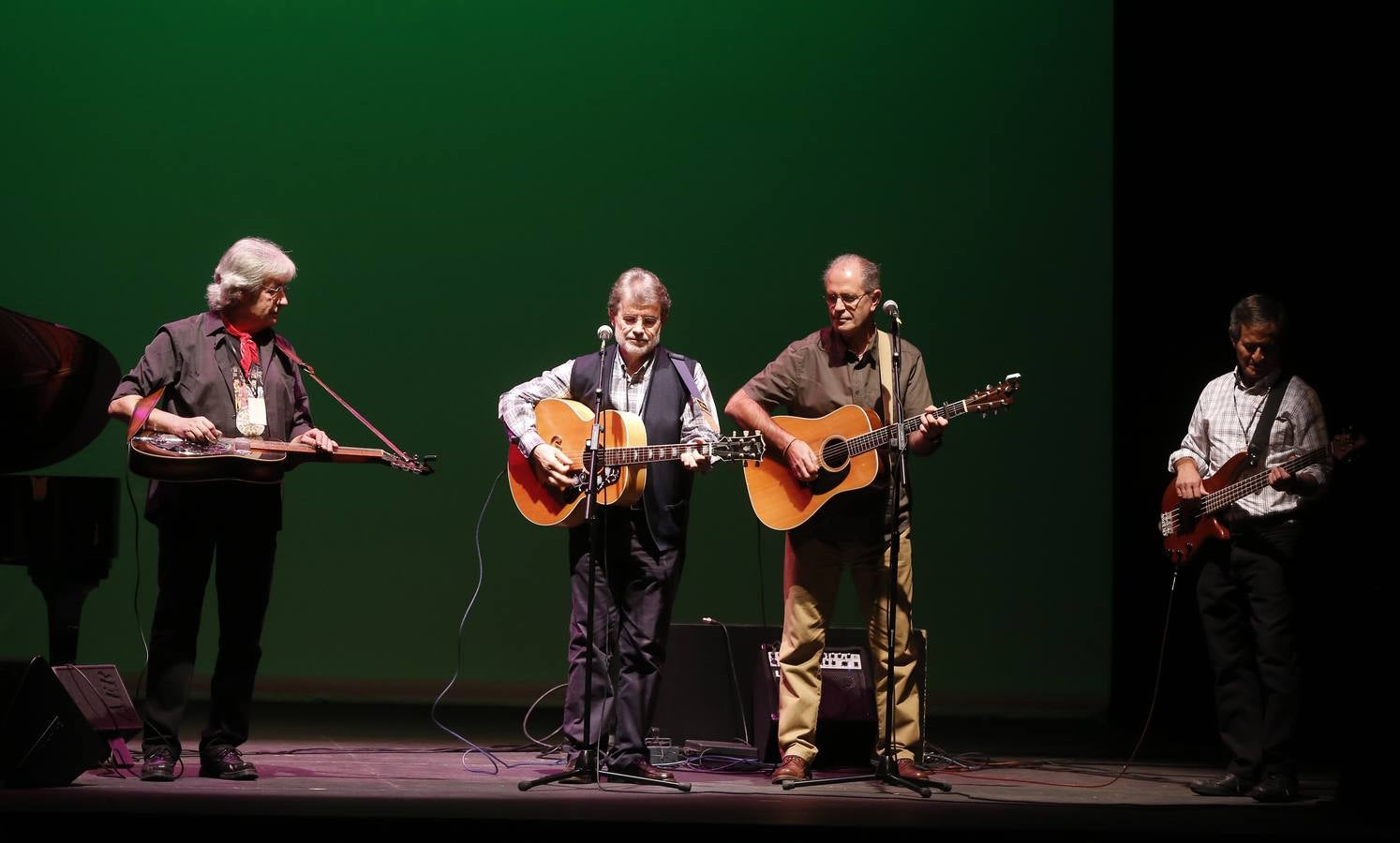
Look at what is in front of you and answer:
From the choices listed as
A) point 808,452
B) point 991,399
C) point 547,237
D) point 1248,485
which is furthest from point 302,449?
point 1248,485

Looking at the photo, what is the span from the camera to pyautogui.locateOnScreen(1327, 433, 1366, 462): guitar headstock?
4.25 metres

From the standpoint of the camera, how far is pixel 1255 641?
4.50 metres

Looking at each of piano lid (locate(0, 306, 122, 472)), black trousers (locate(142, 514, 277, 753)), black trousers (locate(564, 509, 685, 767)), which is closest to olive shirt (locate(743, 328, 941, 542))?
black trousers (locate(564, 509, 685, 767))

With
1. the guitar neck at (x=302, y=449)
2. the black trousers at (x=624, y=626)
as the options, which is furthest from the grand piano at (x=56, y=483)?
the black trousers at (x=624, y=626)

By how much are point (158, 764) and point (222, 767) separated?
0.66 feet

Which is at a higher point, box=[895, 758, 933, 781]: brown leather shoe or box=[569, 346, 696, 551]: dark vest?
box=[569, 346, 696, 551]: dark vest

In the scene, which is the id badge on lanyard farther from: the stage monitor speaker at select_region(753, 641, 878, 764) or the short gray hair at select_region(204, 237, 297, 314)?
the stage monitor speaker at select_region(753, 641, 878, 764)

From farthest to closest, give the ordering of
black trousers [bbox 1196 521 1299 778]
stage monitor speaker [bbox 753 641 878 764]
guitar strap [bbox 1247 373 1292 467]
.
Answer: stage monitor speaker [bbox 753 641 878 764]
guitar strap [bbox 1247 373 1292 467]
black trousers [bbox 1196 521 1299 778]

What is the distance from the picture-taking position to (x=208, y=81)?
6648 mm

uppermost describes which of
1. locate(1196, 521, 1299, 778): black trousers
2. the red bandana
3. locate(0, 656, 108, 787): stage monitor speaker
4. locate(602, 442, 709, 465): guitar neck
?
the red bandana

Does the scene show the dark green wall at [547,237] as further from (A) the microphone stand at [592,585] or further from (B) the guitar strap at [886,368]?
(A) the microphone stand at [592,585]

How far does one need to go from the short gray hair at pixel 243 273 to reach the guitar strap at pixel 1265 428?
3460 mm

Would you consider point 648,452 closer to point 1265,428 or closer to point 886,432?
point 886,432

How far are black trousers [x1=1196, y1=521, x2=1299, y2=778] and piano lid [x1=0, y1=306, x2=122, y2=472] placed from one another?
13.3 feet
